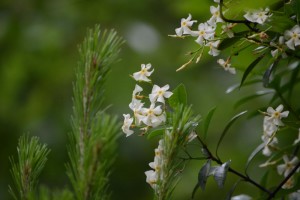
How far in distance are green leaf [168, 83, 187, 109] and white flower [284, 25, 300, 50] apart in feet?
0.62

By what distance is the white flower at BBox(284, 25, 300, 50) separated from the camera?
3.35 feet

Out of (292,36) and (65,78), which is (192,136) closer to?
(292,36)

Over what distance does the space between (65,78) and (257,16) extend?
2238 mm

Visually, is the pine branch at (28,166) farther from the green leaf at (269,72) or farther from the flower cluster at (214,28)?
the green leaf at (269,72)

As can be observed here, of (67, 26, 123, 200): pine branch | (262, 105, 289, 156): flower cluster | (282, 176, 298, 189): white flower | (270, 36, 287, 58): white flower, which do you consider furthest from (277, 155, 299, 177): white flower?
(67, 26, 123, 200): pine branch

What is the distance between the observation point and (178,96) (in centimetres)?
107

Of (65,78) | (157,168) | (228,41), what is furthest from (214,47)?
(65,78)

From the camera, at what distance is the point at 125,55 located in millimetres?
3211

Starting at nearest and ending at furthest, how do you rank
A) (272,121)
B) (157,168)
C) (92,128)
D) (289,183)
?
(92,128), (157,168), (272,121), (289,183)

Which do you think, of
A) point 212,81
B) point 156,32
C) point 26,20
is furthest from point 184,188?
point 26,20

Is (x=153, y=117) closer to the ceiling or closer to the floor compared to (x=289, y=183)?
closer to the ceiling

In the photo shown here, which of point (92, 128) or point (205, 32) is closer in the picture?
point (92, 128)

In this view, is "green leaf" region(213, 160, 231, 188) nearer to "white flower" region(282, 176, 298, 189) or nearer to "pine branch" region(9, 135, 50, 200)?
"white flower" region(282, 176, 298, 189)

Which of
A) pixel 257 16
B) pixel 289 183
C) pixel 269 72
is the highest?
pixel 257 16
